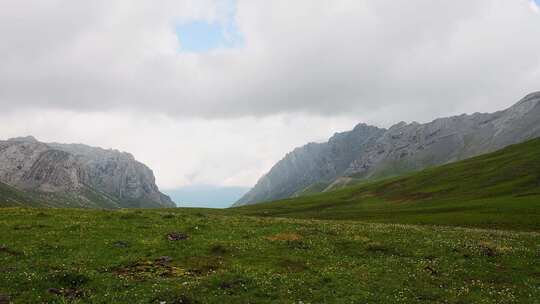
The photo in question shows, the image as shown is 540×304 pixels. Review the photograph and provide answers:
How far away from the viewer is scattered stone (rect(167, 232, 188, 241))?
114 ft

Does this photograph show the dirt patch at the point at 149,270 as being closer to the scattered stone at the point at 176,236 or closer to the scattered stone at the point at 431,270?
the scattered stone at the point at 176,236

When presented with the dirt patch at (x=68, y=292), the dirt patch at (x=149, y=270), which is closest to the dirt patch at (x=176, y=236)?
the dirt patch at (x=149, y=270)

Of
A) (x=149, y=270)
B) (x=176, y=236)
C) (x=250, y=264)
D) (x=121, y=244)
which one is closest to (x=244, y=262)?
(x=250, y=264)

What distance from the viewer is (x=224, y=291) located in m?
22.4

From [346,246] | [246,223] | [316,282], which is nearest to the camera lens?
[316,282]

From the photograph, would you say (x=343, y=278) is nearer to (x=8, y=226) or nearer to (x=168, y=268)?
(x=168, y=268)

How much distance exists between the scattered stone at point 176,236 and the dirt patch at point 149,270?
6166mm

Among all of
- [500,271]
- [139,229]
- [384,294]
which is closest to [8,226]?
[139,229]

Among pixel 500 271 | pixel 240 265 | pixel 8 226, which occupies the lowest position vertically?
pixel 500 271

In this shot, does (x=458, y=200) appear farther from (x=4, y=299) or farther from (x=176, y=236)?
(x=4, y=299)

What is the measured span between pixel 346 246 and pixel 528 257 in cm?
1317

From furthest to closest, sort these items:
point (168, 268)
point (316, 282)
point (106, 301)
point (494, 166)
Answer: point (494, 166), point (168, 268), point (316, 282), point (106, 301)

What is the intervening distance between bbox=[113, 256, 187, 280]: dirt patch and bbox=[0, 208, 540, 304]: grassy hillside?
63 millimetres

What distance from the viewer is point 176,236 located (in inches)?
1398
